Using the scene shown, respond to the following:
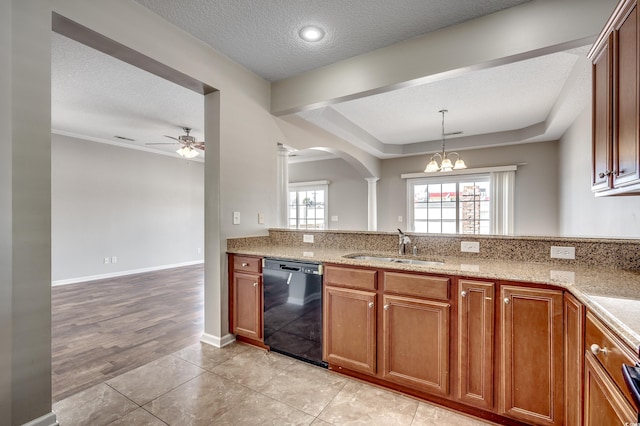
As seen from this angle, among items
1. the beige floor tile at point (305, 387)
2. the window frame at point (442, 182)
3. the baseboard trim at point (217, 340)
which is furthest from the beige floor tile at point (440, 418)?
the window frame at point (442, 182)

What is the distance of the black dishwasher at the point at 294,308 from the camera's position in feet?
7.51

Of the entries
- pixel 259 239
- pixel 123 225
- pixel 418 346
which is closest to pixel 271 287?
pixel 259 239

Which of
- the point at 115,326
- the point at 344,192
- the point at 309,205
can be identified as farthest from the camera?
the point at 309,205

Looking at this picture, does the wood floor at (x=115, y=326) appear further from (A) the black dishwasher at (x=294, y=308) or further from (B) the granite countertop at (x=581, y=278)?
(B) the granite countertop at (x=581, y=278)

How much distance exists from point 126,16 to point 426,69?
7.37 feet

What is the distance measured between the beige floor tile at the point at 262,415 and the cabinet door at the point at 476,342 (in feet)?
3.15

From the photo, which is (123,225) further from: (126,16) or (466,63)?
(466,63)

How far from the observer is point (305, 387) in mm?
2053

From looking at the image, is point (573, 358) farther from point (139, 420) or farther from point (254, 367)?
point (139, 420)

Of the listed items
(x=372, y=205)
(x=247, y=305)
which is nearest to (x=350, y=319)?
(x=247, y=305)

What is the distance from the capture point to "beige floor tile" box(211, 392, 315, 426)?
1703 mm

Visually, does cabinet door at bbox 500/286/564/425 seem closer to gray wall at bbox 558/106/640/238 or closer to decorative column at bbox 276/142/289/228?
gray wall at bbox 558/106/640/238

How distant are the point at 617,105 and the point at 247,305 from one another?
281 centimetres

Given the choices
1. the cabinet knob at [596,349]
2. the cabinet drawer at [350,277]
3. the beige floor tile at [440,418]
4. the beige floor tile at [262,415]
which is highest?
the cabinet drawer at [350,277]
